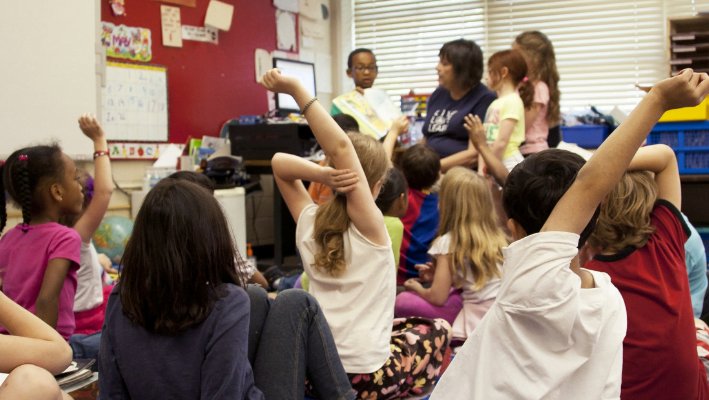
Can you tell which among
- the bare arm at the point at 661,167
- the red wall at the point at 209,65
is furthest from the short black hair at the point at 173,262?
the red wall at the point at 209,65

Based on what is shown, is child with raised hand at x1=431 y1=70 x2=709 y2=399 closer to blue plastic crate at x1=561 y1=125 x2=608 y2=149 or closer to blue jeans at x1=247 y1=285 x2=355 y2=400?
blue jeans at x1=247 y1=285 x2=355 y2=400

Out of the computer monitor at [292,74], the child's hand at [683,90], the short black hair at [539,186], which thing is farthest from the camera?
the computer monitor at [292,74]

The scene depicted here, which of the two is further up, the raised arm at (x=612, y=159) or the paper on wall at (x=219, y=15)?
the paper on wall at (x=219, y=15)

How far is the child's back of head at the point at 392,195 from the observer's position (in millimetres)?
2531

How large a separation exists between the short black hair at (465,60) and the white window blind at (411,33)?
2241 millimetres

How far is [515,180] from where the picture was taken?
45.6 inches

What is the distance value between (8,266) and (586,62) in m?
4.35

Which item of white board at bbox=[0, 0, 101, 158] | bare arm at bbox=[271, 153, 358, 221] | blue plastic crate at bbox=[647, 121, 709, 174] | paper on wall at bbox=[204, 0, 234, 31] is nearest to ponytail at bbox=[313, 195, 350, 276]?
bare arm at bbox=[271, 153, 358, 221]

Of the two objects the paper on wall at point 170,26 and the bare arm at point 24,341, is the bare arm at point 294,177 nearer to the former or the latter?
the bare arm at point 24,341

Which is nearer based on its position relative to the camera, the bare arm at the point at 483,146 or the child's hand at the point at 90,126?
the child's hand at the point at 90,126

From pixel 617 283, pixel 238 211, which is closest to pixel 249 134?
pixel 238 211

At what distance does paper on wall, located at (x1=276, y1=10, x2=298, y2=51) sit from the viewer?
553 cm

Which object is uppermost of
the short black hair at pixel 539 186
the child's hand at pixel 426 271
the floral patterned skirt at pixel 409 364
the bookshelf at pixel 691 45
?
the bookshelf at pixel 691 45

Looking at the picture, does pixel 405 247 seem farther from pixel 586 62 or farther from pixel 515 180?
pixel 586 62
